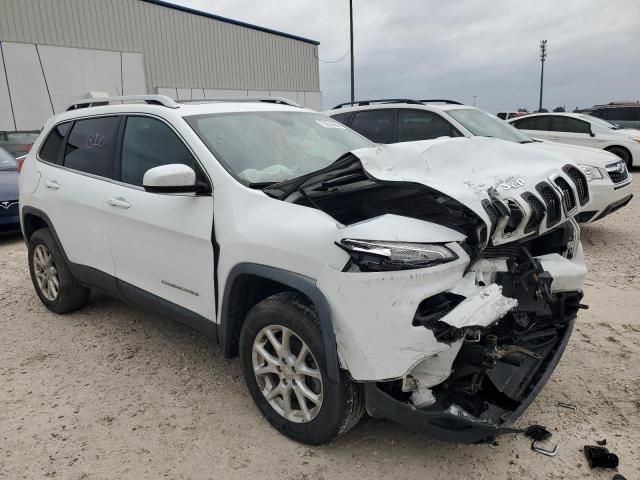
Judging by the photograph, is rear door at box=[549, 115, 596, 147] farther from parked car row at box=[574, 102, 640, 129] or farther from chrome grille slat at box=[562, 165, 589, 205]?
chrome grille slat at box=[562, 165, 589, 205]

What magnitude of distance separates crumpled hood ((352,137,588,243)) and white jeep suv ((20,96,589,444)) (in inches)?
0.4

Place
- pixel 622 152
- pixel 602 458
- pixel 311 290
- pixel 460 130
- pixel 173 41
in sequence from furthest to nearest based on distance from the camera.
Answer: pixel 173 41 < pixel 622 152 < pixel 460 130 < pixel 602 458 < pixel 311 290

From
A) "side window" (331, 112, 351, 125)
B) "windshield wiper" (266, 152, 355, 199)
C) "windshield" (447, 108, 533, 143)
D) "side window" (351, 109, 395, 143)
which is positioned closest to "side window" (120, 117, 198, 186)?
"windshield wiper" (266, 152, 355, 199)

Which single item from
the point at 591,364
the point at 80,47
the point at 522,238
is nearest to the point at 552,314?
the point at 522,238

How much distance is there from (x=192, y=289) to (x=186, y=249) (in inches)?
9.6

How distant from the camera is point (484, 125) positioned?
732 cm

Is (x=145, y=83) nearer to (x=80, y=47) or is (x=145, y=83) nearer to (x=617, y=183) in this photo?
(x=80, y=47)

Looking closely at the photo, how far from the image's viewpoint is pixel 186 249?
9.93ft

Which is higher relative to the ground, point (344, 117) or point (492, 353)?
point (344, 117)

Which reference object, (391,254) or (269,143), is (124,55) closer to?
(269,143)

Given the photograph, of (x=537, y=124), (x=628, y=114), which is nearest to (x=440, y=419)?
(x=537, y=124)

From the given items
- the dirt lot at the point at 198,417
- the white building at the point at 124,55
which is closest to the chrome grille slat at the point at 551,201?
the dirt lot at the point at 198,417

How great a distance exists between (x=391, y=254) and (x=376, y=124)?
5825mm

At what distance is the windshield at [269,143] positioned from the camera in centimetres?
302
